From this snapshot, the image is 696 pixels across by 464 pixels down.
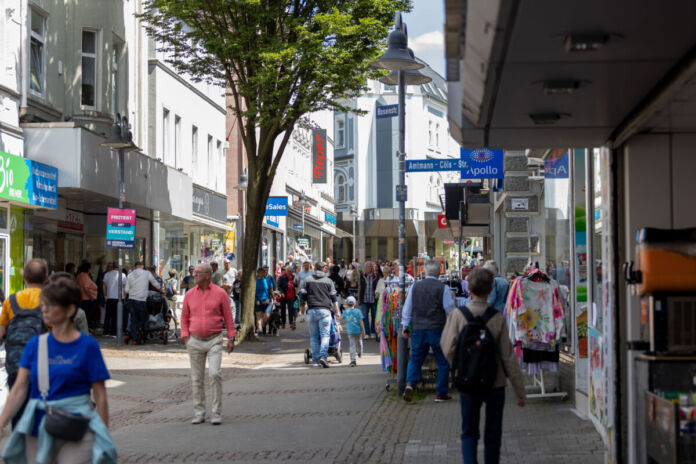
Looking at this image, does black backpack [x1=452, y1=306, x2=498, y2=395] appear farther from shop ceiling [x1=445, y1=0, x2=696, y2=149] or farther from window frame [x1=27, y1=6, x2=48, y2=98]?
window frame [x1=27, y1=6, x2=48, y2=98]

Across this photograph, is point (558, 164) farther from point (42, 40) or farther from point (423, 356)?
point (42, 40)

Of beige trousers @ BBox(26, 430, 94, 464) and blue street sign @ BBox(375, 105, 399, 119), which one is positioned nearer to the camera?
beige trousers @ BBox(26, 430, 94, 464)

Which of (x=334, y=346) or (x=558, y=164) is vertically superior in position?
(x=558, y=164)

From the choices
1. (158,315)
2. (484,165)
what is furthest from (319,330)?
(158,315)

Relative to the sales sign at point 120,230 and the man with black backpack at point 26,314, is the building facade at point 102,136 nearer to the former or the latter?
the sales sign at point 120,230

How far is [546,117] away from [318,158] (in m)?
50.5

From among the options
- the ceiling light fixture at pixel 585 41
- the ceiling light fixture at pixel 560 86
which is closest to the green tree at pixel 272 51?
the ceiling light fixture at pixel 560 86

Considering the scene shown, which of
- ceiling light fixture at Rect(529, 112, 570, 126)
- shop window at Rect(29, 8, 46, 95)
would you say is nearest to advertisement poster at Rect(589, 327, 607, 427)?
ceiling light fixture at Rect(529, 112, 570, 126)

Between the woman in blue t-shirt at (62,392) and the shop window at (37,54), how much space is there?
16426 millimetres

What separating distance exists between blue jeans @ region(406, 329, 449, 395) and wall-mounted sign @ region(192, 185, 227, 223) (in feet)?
70.1

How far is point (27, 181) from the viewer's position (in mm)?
18719

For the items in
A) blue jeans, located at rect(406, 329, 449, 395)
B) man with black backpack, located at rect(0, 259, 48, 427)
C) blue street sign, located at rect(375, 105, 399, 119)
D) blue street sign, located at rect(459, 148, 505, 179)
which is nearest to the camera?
man with black backpack, located at rect(0, 259, 48, 427)

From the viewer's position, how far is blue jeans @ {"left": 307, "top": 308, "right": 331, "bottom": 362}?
16.5 metres

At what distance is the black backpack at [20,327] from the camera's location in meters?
7.43
